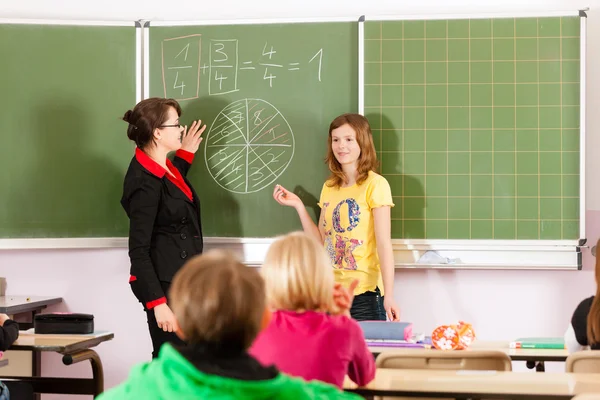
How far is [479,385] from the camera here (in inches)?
87.7

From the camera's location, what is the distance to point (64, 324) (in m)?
3.42

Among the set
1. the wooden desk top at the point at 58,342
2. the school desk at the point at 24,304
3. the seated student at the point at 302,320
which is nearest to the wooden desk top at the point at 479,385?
the seated student at the point at 302,320

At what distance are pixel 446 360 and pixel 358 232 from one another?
56.5 inches

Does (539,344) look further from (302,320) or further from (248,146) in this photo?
(248,146)

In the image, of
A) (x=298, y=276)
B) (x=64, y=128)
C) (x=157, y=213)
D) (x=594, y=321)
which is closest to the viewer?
(x=298, y=276)

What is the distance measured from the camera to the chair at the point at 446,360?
2.53 metres

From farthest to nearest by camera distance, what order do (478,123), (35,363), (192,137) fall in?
(35,363) < (192,137) < (478,123)

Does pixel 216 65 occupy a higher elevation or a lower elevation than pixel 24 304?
higher

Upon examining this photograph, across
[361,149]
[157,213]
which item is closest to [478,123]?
[361,149]

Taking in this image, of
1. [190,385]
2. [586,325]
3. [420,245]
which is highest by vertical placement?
[420,245]

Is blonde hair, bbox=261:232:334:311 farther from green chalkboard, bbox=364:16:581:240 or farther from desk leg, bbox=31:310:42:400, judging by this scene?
desk leg, bbox=31:310:42:400

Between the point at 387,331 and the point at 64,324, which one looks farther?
the point at 64,324

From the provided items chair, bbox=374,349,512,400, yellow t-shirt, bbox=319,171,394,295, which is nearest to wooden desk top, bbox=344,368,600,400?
chair, bbox=374,349,512,400

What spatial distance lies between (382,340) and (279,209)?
134 cm
